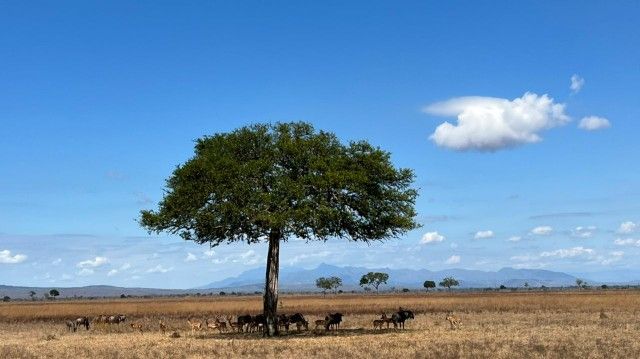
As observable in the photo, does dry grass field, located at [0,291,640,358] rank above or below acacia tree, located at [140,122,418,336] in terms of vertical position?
below

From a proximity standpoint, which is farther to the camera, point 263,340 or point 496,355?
point 263,340

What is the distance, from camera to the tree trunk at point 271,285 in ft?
147

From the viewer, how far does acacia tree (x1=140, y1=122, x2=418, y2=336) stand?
41156 millimetres

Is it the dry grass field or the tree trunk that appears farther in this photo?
the tree trunk

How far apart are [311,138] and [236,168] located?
5.14 m

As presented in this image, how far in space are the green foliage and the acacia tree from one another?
0.06 m

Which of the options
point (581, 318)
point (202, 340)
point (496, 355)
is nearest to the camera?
point (496, 355)

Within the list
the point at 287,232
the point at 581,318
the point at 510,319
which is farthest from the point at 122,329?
the point at 581,318

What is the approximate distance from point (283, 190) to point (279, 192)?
33 cm

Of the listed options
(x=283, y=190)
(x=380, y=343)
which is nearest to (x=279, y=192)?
(x=283, y=190)

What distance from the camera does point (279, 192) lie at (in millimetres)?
41312

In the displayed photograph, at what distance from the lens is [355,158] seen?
4422cm

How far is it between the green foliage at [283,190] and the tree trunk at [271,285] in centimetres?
100

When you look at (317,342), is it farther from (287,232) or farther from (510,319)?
(510,319)
